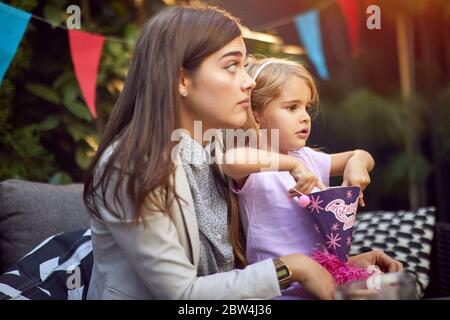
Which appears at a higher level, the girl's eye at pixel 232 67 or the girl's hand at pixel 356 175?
the girl's eye at pixel 232 67

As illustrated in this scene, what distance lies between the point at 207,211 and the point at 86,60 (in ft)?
3.46

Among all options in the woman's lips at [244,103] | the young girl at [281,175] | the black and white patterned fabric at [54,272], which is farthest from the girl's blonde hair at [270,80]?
the black and white patterned fabric at [54,272]

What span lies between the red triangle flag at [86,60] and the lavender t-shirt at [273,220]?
944 mm

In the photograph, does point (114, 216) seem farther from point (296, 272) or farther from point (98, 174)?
point (296, 272)

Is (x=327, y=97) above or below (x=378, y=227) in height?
above

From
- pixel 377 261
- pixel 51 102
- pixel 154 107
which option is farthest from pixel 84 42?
pixel 377 261

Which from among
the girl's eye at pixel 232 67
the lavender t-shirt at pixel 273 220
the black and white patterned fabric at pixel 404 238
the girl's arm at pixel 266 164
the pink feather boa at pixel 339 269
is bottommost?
the black and white patterned fabric at pixel 404 238

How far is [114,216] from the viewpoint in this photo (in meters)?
1.29

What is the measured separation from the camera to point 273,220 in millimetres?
1503

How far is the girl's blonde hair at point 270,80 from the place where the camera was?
1.53 meters

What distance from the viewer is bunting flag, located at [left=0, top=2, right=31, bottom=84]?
2023 millimetres

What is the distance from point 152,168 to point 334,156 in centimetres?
54

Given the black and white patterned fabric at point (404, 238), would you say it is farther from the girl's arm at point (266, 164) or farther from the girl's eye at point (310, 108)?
the girl's arm at point (266, 164)
